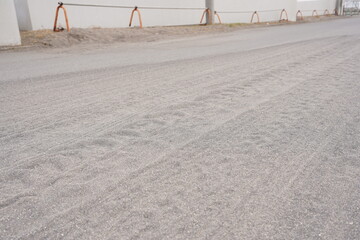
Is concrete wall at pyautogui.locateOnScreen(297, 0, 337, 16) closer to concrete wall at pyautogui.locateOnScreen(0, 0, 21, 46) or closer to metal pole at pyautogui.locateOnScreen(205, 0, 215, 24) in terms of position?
metal pole at pyautogui.locateOnScreen(205, 0, 215, 24)

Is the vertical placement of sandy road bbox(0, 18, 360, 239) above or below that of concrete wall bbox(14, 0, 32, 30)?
below

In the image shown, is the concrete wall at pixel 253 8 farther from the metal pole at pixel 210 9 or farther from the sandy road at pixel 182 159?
the sandy road at pixel 182 159

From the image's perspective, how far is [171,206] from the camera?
1.40 m

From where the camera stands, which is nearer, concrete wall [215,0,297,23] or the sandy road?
the sandy road

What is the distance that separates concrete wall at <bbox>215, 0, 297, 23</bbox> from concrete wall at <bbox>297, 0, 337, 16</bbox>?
4.88 metres

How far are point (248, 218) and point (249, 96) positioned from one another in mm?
1913

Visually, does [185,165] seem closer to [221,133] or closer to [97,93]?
[221,133]

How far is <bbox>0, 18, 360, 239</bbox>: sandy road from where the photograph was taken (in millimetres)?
1285

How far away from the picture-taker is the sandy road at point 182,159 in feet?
4.22

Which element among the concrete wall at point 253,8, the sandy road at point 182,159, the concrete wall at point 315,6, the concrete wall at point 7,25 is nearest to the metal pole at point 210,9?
the concrete wall at point 253,8

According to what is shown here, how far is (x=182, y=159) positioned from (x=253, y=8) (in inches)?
893

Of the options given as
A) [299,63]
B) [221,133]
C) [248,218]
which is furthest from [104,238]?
[299,63]

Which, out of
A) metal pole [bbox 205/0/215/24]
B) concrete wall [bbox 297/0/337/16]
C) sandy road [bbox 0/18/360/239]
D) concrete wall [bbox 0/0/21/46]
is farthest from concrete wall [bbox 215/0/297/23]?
sandy road [bbox 0/18/360/239]

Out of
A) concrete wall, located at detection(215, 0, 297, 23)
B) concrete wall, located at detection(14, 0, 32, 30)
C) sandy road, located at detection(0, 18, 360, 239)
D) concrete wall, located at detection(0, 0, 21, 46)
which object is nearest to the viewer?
sandy road, located at detection(0, 18, 360, 239)
